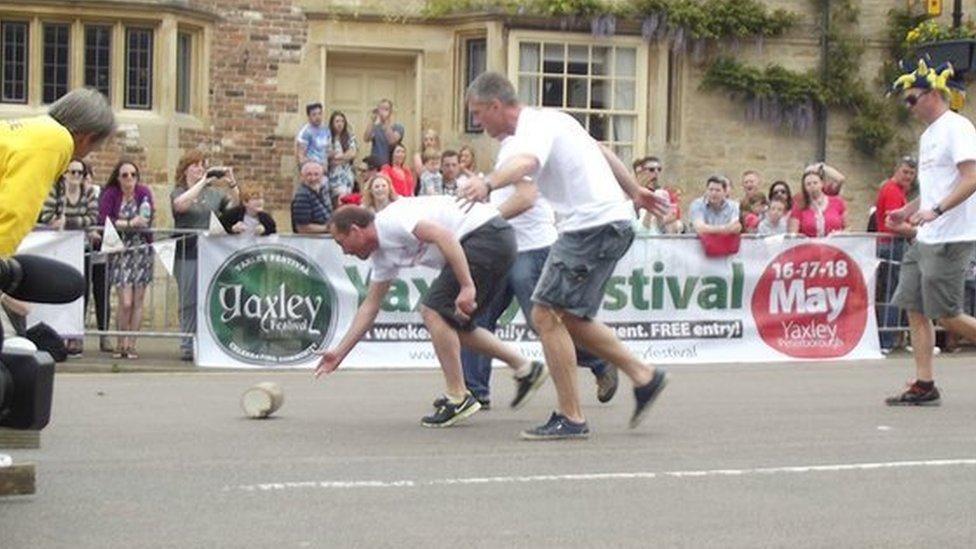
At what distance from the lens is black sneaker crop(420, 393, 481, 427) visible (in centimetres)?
1175

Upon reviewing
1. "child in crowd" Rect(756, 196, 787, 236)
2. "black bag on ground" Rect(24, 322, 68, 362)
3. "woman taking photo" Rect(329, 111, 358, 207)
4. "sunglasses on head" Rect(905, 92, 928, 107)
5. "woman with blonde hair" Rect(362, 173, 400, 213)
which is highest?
"sunglasses on head" Rect(905, 92, 928, 107)

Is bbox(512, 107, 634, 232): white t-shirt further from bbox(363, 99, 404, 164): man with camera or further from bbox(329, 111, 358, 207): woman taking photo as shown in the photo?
bbox(363, 99, 404, 164): man with camera

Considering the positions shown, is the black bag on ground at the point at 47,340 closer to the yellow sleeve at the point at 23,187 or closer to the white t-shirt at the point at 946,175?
the yellow sleeve at the point at 23,187

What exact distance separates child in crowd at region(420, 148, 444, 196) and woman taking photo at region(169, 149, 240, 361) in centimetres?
259

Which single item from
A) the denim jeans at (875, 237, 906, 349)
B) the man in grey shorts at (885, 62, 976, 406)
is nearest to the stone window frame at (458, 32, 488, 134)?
the denim jeans at (875, 237, 906, 349)

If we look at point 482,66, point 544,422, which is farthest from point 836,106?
point 544,422

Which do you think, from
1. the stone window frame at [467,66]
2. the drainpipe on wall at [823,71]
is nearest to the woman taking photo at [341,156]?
the stone window frame at [467,66]

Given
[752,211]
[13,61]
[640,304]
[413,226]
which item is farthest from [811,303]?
[13,61]

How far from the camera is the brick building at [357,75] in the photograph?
74.9ft

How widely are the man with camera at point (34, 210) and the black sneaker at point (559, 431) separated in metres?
3.82

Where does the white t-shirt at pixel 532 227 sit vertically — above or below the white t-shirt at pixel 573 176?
below

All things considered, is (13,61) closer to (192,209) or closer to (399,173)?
(399,173)

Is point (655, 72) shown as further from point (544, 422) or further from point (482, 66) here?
point (544, 422)

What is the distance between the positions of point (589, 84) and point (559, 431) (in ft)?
48.5
